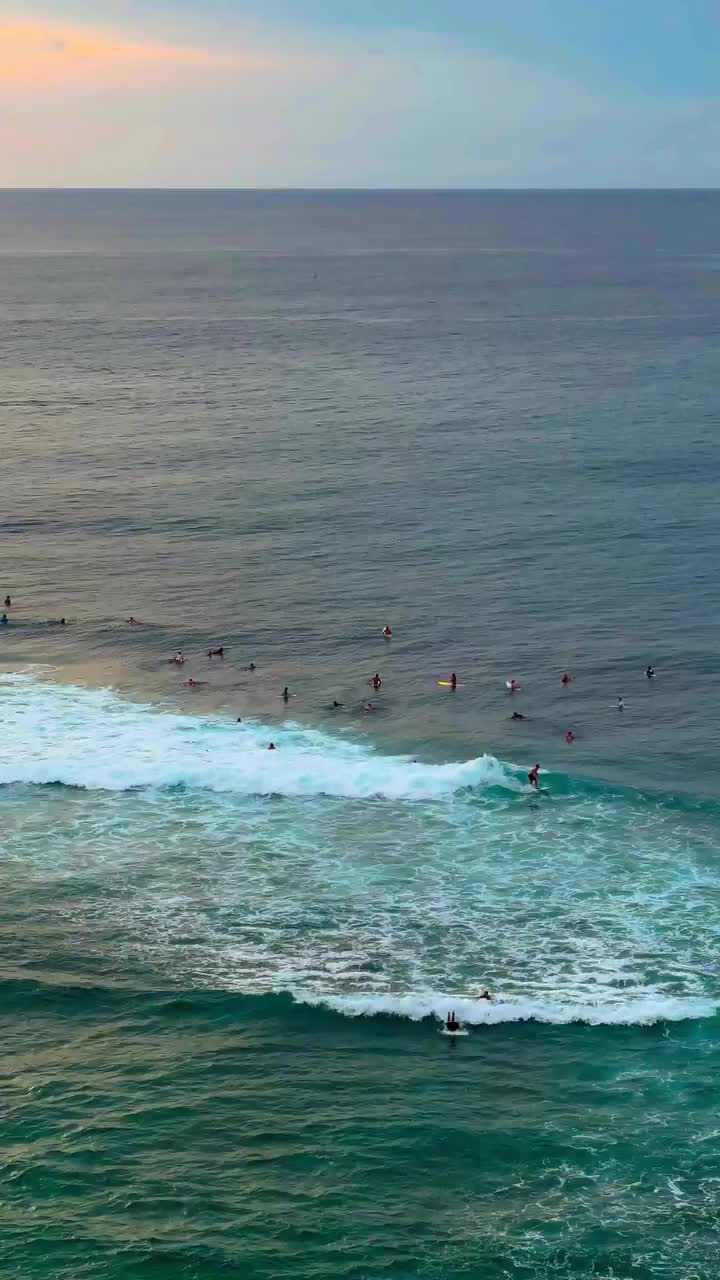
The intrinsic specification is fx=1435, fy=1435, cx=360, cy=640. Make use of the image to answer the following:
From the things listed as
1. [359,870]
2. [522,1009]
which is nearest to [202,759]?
[359,870]

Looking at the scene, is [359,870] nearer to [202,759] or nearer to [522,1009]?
[522,1009]

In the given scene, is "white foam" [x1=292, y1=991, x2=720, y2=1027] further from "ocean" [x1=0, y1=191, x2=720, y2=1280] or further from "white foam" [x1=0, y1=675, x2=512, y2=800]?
"white foam" [x1=0, y1=675, x2=512, y2=800]

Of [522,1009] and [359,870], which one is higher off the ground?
[359,870]

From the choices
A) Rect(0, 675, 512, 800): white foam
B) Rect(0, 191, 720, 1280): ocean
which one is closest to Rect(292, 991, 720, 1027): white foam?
Rect(0, 191, 720, 1280): ocean

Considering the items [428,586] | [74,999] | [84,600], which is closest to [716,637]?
[428,586]

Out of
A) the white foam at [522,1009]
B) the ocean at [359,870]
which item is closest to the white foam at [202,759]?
the ocean at [359,870]

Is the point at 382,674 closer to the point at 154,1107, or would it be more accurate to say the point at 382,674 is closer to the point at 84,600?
the point at 84,600

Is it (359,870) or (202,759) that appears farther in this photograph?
(202,759)
